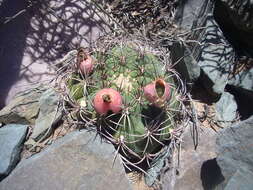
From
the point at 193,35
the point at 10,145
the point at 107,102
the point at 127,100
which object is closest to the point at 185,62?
the point at 193,35

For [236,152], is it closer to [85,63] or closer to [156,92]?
[156,92]


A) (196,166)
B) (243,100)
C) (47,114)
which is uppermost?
(243,100)

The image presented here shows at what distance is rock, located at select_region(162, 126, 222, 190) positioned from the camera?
7.80 ft

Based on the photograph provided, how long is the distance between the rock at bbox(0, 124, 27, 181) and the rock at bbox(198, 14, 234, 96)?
1219 millimetres

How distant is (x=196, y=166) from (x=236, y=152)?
0.98 feet

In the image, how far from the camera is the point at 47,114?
272 cm

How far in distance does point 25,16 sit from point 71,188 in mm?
1354

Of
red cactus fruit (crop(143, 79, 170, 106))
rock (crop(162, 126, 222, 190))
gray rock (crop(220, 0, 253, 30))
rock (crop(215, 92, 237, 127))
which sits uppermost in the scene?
gray rock (crop(220, 0, 253, 30))

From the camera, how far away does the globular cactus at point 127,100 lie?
7.08 feet

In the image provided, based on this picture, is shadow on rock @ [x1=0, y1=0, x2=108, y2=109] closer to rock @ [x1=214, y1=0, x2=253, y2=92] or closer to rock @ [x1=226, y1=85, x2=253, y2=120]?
rock @ [x1=214, y1=0, x2=253, y2=92]

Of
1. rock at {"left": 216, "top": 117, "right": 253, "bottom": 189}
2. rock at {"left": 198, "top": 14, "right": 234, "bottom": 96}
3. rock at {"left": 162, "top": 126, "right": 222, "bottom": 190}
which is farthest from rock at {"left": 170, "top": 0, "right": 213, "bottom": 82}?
rock at {"left": 216, "top": 117, "right": 253, "bottom": 189}

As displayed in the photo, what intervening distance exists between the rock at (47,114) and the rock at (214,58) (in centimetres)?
98

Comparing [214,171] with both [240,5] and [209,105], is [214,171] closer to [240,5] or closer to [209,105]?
[209,105]

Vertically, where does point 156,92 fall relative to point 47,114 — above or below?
above
